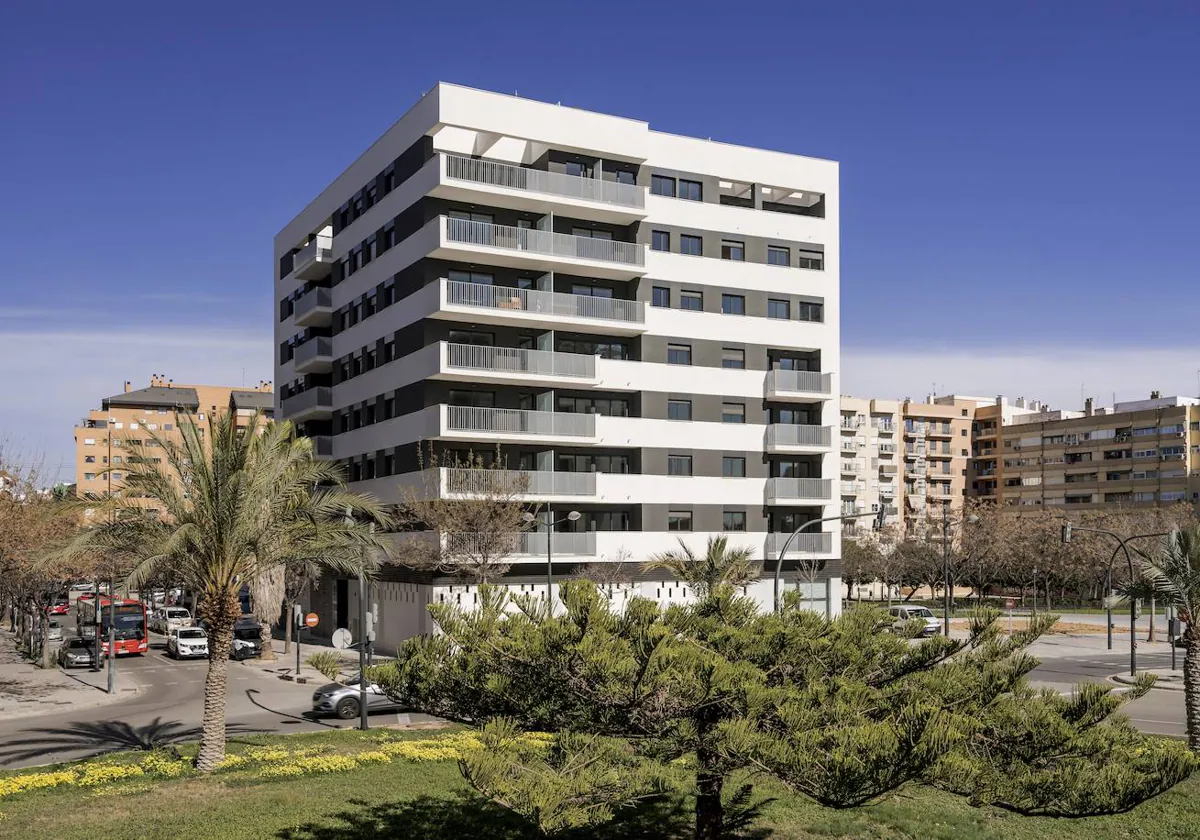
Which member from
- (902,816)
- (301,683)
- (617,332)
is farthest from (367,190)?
(902,816)

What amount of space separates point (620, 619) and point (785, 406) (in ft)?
134

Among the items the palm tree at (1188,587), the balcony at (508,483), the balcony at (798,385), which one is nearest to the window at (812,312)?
the balcony at (798,385)

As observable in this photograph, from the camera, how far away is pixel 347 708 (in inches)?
1217

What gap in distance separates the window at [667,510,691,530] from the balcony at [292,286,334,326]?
72.4 ft

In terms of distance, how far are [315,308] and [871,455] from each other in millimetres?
78510

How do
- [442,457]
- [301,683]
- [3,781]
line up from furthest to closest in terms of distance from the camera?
[442,457] < [301,683] < [3,781]

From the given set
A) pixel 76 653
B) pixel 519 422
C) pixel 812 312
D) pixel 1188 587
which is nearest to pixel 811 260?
pixel 812 312

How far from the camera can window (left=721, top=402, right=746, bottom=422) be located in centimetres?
4825

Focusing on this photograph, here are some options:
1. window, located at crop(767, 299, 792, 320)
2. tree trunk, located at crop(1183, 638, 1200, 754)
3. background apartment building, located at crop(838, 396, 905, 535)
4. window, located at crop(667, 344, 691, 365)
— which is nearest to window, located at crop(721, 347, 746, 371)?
window, located at crop(667, 344, 691, 365)

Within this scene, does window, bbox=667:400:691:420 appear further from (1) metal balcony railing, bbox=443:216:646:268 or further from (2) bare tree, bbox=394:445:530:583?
(2) bare tree, bbox=394:445:530:583

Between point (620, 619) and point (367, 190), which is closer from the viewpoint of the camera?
point (620, 619)

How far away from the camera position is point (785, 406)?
5028 centimetres

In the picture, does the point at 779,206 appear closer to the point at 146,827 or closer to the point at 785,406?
the point at 785,406

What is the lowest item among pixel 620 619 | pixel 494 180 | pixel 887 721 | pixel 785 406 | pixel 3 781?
pixel 3 781
